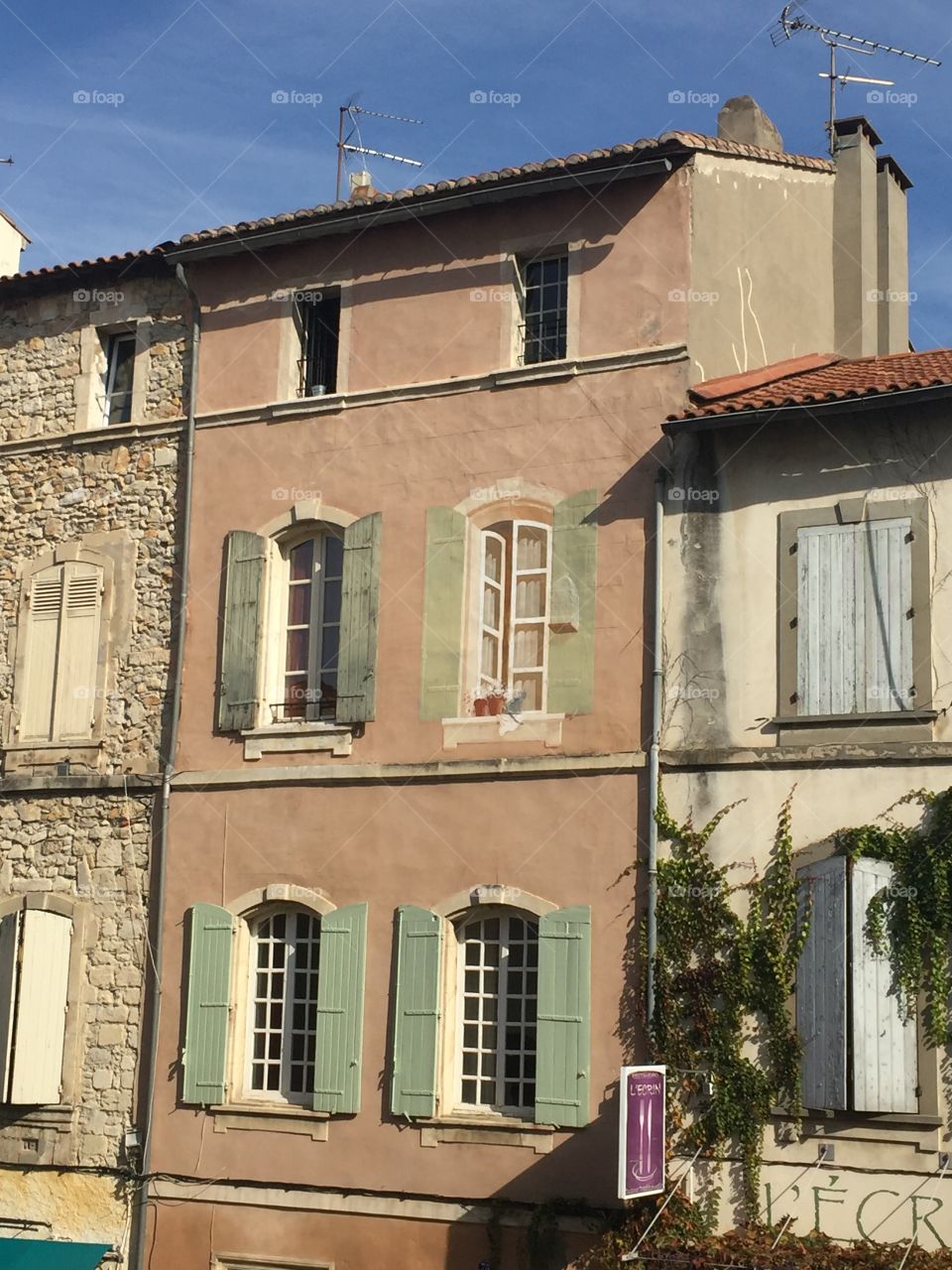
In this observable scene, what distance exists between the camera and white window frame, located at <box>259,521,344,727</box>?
659 inches

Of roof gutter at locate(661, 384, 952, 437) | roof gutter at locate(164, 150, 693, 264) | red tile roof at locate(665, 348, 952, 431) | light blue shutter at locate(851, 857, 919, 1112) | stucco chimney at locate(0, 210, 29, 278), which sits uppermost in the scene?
stucco chimney at locate(0, 210, 29, 278)

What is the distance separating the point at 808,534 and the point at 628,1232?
18.4ft

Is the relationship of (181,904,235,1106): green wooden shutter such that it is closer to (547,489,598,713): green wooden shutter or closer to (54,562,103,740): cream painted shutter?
(54,562,103,740): cream painted shutter

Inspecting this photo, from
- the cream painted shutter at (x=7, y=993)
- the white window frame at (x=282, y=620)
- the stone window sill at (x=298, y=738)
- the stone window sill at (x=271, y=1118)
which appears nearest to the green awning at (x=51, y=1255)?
the cream painted shutter at (x=7, y=993)

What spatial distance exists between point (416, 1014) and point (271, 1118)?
1.74 m

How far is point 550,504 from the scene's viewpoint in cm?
1573

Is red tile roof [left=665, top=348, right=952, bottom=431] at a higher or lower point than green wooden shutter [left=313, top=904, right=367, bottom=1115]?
higher

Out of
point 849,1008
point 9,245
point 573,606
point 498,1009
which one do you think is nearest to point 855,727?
point 849,1008

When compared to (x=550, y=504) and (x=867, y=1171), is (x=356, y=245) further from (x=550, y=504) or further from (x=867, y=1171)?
(x=867, y=1171)

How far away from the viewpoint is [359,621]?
53.6ft

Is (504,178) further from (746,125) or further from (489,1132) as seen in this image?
(489,1132)

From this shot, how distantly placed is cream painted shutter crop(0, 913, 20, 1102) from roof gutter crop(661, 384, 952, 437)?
7.48 meters

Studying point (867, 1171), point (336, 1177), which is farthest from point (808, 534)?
point (336, 1177)

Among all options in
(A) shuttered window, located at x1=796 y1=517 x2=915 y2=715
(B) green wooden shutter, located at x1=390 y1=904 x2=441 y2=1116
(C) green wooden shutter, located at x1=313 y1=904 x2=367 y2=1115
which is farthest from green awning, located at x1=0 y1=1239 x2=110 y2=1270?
(A) shuttered window, located at x1=796 y1=517 x2=915 y2=715
